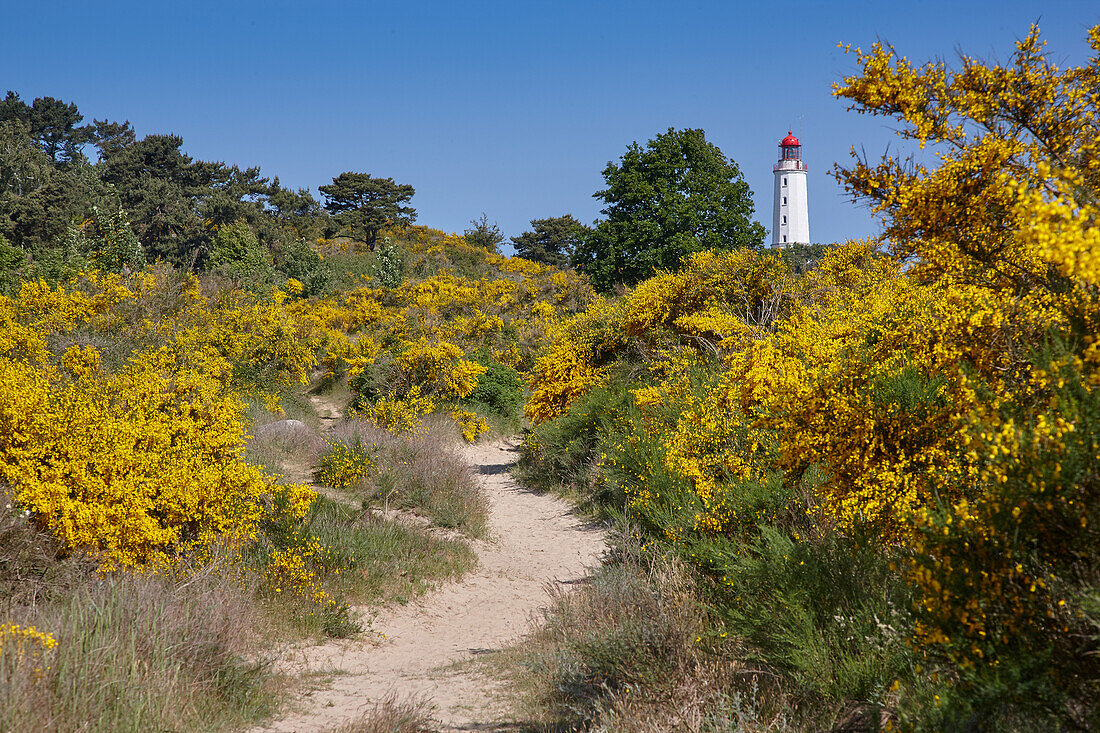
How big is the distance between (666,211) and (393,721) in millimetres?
25857

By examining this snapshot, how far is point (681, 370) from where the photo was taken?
37.7ft

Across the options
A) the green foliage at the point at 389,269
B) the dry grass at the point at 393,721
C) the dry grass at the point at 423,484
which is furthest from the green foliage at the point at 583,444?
the green foliage at the point at 389,269

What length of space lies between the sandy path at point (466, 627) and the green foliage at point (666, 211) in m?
16.6

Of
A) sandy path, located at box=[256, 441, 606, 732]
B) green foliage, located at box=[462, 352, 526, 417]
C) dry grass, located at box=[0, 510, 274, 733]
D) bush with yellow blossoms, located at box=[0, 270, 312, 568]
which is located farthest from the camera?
green foliage, located at box=[462, 352, 526, 417]

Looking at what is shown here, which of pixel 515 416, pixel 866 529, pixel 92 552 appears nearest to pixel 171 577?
pixel 92 552

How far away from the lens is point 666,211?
2841cm

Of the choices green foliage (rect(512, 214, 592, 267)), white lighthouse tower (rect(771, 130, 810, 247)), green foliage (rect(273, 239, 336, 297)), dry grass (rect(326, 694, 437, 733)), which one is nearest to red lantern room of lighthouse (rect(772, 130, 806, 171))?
white lighthouse tower (rect(771, 130, 810, 247))

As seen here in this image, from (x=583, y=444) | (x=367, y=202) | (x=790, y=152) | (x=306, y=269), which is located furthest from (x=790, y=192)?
(x=583, y=444)

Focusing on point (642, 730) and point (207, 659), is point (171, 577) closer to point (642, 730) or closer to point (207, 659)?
point (207, 659)

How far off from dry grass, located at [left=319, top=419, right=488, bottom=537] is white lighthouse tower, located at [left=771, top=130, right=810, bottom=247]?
2374 inches

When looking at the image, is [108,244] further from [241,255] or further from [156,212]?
[156,212]

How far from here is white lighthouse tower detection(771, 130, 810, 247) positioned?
66500mm

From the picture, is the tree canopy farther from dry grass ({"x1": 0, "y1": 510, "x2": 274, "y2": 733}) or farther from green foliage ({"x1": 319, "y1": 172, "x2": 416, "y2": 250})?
dry grass ({"x1": 0, "y1": 510, "x2": 274, "y2": 733})

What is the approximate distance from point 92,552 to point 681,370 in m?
8.28
